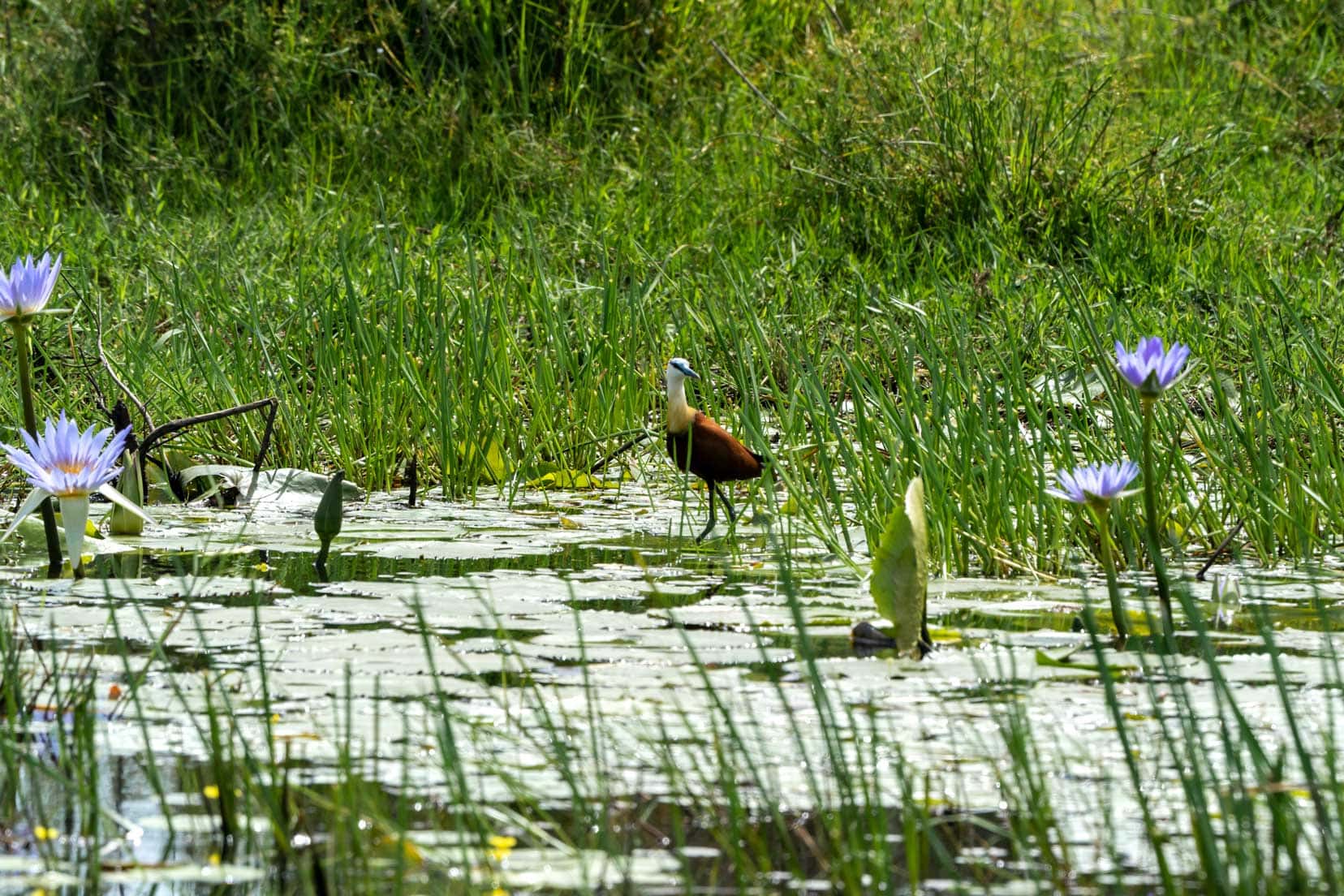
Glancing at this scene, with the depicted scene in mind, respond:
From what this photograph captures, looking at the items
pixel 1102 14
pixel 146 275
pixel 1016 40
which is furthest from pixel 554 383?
pixel 1102 14

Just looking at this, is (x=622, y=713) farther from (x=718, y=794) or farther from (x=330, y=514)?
(x=330, y=514)

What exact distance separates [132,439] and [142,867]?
1968 mm

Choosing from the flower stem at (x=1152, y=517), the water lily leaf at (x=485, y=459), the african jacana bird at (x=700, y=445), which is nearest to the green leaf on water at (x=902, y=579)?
the flower stem at (x=1152, y=517)

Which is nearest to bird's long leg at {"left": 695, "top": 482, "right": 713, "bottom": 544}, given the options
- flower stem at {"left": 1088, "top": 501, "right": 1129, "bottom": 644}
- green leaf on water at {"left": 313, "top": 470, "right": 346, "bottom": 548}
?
green leaf on water at {"left": 313, "top": 470, "right": 346, "bottom": 548}

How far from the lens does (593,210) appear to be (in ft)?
23.2

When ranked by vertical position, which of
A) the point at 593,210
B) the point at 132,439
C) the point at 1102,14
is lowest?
the point at 132,439

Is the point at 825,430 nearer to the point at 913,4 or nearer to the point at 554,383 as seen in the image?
the point at 554,383

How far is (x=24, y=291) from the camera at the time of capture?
2924mm

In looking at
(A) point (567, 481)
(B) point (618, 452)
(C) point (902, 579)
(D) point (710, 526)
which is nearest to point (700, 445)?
(D) point (710, 526)

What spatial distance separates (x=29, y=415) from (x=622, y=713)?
4.48 ft

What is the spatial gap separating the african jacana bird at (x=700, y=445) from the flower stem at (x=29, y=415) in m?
1.28

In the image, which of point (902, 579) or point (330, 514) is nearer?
point (902, 579)

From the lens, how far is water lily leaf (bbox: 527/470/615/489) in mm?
4488

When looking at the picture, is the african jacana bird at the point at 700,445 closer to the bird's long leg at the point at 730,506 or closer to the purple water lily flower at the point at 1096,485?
the bird's long leg at the point at 730,506
